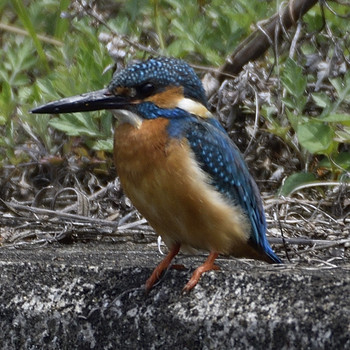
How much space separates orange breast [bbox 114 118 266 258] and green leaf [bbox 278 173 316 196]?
2.44 ft

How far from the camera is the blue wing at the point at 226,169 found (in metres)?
2.84

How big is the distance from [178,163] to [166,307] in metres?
0.48

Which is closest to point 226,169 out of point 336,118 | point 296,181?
point 336,118

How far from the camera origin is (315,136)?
137 inches

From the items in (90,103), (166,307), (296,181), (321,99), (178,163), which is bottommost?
(296,181)

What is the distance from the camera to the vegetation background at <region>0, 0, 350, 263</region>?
11.6ft

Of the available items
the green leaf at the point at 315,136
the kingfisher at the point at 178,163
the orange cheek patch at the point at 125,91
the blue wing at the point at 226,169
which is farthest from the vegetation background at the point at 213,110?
the orange cheek patch at the point at 125,91

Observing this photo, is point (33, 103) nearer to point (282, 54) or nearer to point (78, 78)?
point (78, 78)

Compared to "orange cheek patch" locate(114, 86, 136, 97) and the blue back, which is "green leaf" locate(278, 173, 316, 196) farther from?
"orange cheek patch" locate(114, 86, 136, 97)

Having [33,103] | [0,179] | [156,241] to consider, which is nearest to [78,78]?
[33,103]

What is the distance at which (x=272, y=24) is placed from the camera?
4.04m

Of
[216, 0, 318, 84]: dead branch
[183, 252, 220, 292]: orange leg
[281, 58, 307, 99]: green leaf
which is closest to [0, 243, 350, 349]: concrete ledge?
[183, 252, 220, 292]: orange leg

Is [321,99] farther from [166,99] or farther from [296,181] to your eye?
[166,99]

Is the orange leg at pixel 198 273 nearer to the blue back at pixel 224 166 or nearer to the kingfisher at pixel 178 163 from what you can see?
the kingfisher at pixel 178 163
